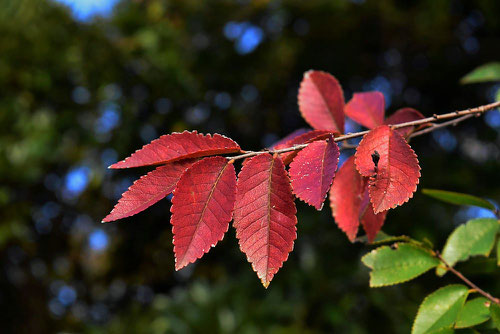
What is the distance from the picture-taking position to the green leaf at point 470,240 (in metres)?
0.73

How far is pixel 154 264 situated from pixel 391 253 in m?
4.34

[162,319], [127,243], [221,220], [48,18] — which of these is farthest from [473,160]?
[221,220]

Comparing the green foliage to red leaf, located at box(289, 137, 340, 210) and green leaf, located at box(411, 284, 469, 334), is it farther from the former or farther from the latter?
red leaf, located at box(289, 137, 340, 210)

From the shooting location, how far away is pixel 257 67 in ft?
14.0

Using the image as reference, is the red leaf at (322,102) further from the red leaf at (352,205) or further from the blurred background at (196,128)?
the blurred background at (196,128)

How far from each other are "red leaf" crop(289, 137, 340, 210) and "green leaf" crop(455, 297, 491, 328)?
0.28 meters

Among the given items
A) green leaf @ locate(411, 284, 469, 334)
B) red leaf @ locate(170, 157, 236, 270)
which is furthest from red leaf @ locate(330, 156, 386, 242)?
red leaf @ locate(170, 157, 236, 270)

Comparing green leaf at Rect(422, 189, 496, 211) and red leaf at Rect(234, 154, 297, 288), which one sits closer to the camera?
red leaf at Rect(234, 154, 297, 288)

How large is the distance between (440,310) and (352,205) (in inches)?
7.4

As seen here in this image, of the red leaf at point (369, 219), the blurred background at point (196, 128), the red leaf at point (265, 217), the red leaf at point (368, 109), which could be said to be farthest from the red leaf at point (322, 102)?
the blurred background at point (196, 128)

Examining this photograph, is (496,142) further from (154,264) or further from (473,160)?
(154,264)

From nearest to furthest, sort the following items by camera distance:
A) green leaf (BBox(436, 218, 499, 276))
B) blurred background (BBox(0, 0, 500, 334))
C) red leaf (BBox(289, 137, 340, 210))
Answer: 1. red leaf (BBox(289, 137, 340, 210))
2. green leaf (BBox(436, 218, 499, 276))
3. blurred background (BBox(0, 0, 500, 334))

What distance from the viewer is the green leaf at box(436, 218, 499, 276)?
732 millimetres

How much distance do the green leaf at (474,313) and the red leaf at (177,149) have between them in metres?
0.37
